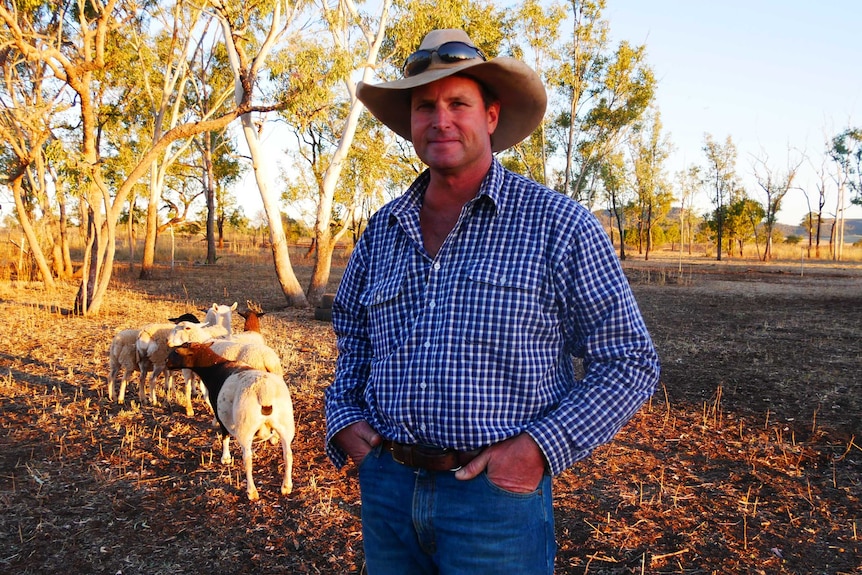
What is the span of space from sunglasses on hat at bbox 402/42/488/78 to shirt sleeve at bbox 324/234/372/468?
650 mm

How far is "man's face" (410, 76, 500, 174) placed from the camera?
1918 millimetres

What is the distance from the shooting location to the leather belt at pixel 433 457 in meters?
1.72

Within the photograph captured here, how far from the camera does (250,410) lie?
4656 millimetres

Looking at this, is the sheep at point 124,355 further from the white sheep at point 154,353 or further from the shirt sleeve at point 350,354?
the shirt sleeve at point 350,354

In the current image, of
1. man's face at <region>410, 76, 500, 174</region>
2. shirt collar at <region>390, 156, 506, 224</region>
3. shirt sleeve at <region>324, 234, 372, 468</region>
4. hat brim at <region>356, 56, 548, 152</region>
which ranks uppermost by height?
hat brim at <region>356, 56, 548, 152</region>

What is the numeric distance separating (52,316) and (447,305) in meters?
13.5

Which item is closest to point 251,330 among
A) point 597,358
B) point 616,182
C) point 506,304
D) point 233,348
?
point 233,348

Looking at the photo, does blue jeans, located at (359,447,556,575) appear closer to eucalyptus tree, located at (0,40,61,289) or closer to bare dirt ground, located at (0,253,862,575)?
bare dirt ground, located at (0,253,862,575)

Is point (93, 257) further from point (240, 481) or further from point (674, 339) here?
point (674, 339)

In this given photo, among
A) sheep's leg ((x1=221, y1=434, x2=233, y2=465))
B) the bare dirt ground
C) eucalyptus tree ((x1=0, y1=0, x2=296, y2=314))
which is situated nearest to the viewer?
the bare dirt ground

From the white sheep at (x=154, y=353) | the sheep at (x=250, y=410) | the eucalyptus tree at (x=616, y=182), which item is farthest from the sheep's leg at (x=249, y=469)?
the eucalyptus tree at (x=616, y=182)

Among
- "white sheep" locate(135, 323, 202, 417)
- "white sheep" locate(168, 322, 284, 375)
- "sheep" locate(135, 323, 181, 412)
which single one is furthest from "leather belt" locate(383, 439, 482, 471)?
"sheep" locate(135, 323, 181, 412)

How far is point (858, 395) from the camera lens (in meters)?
7.06

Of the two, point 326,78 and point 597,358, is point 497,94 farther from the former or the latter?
point 326,78
